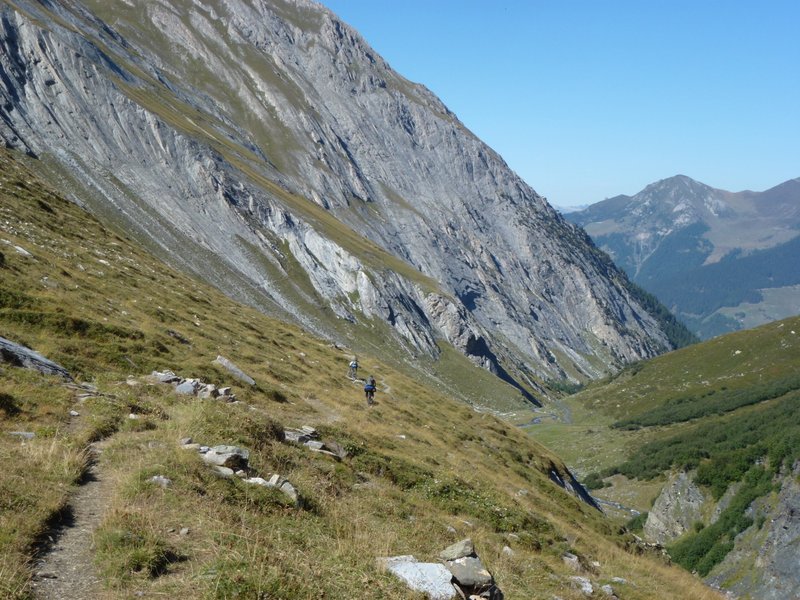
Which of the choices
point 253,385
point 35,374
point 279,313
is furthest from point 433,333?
point 35,374

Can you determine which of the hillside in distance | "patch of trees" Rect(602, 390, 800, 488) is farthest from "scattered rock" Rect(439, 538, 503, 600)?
"patch of trees" Rect(602, 390, 800, 488)

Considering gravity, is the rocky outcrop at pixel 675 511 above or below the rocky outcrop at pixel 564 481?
below

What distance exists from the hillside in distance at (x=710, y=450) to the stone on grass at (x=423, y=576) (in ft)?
159

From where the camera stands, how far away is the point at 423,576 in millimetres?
9281

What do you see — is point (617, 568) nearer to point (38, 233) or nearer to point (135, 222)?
point (38, 233)

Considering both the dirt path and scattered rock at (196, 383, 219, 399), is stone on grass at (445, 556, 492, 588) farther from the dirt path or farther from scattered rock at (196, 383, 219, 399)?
scattered rock at (196, 383, 219, 399)

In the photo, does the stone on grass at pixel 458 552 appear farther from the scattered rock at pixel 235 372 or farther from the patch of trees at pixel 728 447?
the patch of trees at pixel 728 447

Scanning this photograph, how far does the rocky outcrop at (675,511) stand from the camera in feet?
236

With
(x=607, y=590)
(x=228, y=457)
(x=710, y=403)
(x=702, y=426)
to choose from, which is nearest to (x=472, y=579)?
(x=228, y=457)

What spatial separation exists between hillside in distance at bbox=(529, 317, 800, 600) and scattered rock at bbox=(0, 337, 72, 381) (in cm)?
5159

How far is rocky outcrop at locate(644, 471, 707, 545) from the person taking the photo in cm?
7200

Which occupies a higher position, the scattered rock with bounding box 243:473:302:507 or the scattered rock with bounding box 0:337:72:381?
the scattered rock with bounding box 243:473:302:507

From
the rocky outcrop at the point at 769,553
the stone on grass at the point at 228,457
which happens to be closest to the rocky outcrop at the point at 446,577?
the stone on grass at the point at 228,457

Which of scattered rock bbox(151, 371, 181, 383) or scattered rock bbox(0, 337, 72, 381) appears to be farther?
scattered rock bbox(151, 371, 181, 383)
